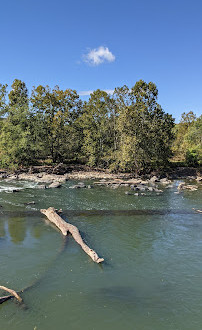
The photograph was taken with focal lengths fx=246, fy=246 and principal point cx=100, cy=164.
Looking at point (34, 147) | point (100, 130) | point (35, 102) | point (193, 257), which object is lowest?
point (193, 257)

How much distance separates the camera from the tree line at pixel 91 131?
47.6 metres

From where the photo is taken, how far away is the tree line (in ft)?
156

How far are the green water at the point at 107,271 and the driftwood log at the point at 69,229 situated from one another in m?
0.34

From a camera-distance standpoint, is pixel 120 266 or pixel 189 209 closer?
pixel 120 266

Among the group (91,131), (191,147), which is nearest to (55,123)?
(91,131)

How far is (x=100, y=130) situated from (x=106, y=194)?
28555 mm

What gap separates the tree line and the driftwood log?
1095 inches

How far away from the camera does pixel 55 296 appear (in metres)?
9.86

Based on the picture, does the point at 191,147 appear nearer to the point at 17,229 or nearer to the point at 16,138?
the point at 16,138

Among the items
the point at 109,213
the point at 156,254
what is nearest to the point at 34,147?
the point at 109,213

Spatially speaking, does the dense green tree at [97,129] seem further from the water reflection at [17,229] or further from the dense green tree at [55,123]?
the water reflection at [17,229]

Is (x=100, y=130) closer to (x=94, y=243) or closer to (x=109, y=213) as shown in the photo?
(x=109, y=213)

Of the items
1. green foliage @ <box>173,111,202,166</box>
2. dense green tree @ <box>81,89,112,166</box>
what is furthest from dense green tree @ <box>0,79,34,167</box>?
green foliage @ <box>173,111,202,166</box>

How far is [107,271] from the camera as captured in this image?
11805mm
